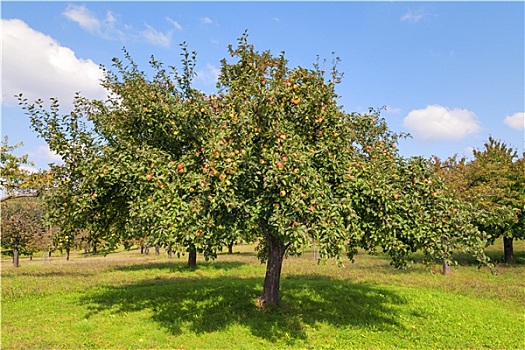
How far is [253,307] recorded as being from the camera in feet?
43.1

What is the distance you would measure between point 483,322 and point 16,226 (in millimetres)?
39601

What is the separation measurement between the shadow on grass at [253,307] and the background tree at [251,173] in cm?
134

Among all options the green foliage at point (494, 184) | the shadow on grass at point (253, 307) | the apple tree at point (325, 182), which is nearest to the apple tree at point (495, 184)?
the green foliage at point (494, 184)

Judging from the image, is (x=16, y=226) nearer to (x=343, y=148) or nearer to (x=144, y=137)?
(x=144, y=137)

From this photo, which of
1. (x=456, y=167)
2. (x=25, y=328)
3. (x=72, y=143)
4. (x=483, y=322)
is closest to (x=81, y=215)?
(x=72, y=143)

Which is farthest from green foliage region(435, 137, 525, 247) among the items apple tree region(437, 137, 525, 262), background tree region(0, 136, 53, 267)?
background tree region(0, 136, 53, 267)

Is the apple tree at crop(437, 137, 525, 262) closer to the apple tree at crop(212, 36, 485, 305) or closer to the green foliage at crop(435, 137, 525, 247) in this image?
the green foliage at crop(435, 137, 525, 247)

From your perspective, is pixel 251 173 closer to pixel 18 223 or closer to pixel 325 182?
pixel 325 182

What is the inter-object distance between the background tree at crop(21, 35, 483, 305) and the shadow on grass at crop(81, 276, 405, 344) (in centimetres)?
134

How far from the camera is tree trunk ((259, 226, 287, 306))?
1283 cm

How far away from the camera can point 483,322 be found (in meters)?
13.3

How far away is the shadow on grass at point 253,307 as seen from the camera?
11.7 m

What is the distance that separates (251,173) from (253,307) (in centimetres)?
644

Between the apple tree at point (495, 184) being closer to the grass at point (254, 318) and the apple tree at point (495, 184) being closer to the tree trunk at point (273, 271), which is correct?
the grass at point (254, 318)
